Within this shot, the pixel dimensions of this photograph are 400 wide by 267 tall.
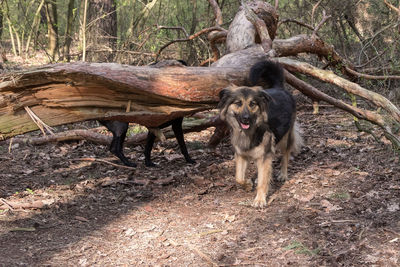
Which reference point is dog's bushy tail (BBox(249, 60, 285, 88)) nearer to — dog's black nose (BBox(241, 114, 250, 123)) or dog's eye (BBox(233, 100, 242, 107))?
dog's eye (BBox(233, 100, 242, 107))

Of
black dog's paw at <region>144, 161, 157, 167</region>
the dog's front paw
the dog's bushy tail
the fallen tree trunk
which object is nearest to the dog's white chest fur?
the dog's front paw

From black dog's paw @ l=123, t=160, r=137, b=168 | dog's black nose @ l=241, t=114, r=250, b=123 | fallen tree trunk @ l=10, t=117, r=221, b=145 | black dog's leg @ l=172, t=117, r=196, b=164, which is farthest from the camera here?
fallen tree trunk @ l=10, t=117, r=221, b=145

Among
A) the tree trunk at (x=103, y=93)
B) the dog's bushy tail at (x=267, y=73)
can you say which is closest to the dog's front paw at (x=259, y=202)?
the tree trunk at (x=103, y=93)

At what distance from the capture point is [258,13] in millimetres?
8367

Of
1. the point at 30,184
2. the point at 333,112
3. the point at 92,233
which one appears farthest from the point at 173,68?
the point at 333,112

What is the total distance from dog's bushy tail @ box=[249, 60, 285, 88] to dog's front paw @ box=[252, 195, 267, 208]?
1.59 meters

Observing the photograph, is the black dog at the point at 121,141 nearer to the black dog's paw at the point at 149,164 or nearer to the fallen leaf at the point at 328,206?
the black dog's paw at the point at 149,164

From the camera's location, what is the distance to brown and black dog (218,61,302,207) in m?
5.41

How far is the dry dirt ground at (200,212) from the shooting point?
13.4ft

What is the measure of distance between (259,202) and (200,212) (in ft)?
2.55

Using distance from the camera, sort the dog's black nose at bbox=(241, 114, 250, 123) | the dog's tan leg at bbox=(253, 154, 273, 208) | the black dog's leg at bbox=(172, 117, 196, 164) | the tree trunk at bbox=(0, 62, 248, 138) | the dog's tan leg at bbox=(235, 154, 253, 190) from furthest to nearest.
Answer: the black dog's leg at bbox=(172, 117, 196, 164)
the dog's tan leg at bbox=(235, 154, 253, 190)
the dog's tan leg at bbox=(253, 154, 273, 208)
the dog's black nose at bbox=(241, 114, 250, 123)
the tree trunk at bbox=(0, 62, 248, 138)

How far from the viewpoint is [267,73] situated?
20.5 ft

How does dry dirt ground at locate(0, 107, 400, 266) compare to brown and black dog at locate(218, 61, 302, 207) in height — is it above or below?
below

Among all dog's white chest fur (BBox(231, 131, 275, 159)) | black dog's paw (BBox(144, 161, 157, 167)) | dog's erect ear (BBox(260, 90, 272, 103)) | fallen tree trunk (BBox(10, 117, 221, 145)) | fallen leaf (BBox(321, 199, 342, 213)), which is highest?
dog's erect ear (BBox(260, 90, 272, 103))
